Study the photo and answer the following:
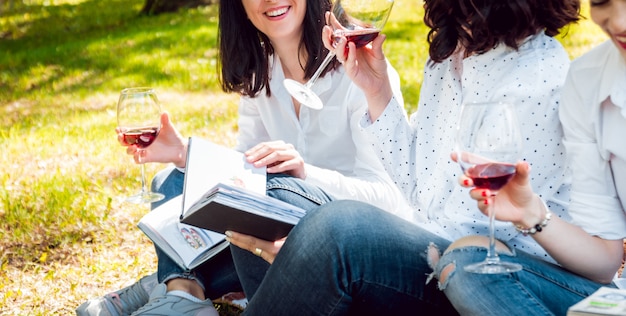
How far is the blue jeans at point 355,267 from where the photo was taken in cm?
243

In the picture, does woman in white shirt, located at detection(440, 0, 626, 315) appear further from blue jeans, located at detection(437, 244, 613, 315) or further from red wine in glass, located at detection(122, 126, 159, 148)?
red wine in glass, located at detection(122, 126, 159, 148)

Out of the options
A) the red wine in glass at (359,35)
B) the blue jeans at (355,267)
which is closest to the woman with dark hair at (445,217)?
the blue jeans at (355,267)

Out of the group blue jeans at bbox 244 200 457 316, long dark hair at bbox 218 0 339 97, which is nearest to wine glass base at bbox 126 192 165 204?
long dark hair at bbox 218 0 339 97

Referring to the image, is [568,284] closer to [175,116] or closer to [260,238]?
[260,238]

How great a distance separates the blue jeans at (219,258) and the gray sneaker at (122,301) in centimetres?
16

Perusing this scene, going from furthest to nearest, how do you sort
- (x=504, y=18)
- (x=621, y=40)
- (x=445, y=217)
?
(x=445, y=217) → (x=504, y=18) → (x=621, y=40)

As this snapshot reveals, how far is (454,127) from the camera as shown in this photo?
2.76 meters

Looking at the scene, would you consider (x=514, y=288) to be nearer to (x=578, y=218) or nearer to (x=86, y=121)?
(x=578, y=218)

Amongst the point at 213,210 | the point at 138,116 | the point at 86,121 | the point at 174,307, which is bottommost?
the point at 86,121

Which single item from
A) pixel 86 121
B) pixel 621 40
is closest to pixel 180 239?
pixel 621 40

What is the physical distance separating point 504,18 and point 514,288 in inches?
30.4

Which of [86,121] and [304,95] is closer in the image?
[304,95]

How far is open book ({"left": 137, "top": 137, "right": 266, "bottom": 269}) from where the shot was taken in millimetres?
2943

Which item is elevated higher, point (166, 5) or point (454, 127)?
point (454, 127)
